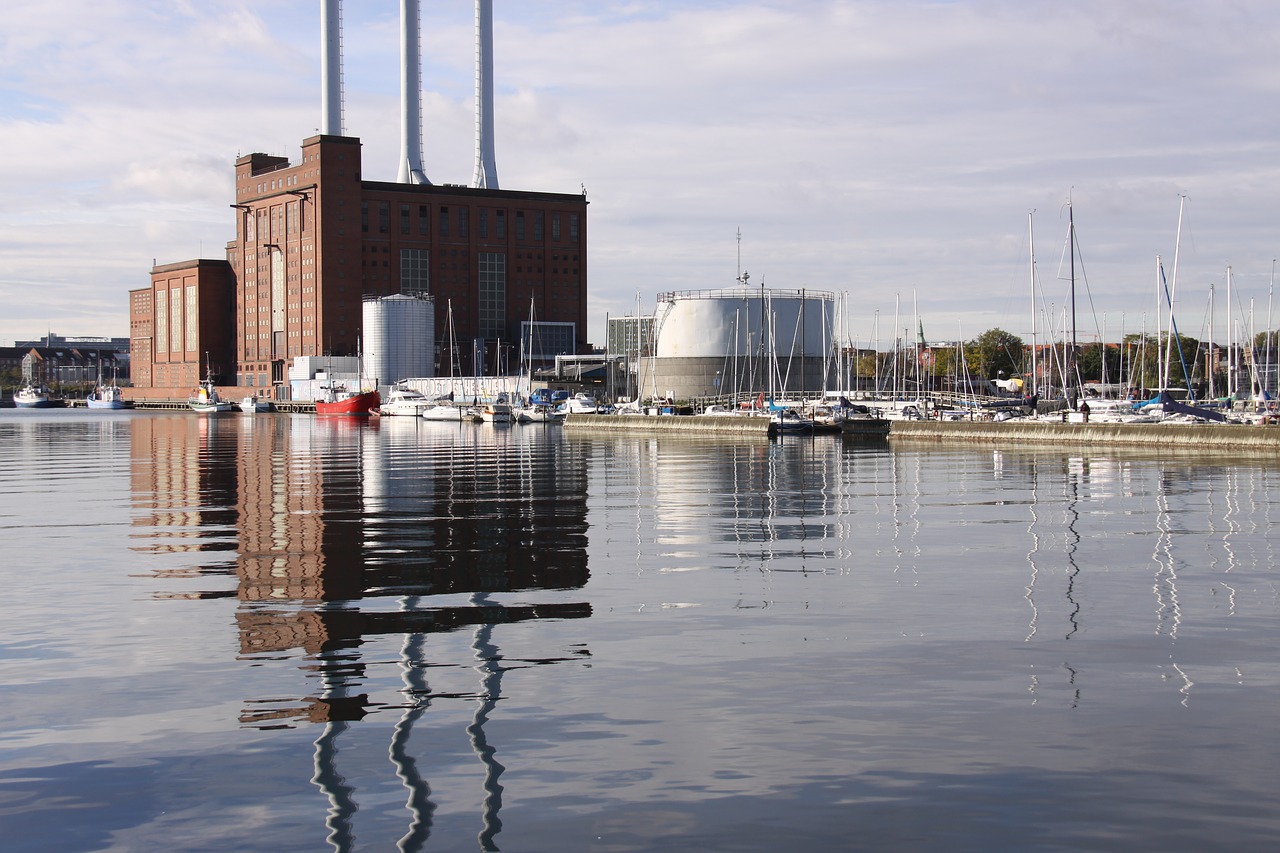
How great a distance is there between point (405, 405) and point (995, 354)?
295 ft

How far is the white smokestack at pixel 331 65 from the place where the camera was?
175 m

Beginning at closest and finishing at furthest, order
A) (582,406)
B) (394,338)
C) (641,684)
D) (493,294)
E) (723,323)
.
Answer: (641,684)
(582,406)
(723,323)
(394,338)
(493,294)

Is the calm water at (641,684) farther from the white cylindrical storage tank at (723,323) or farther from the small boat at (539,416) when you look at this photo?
the white cylindrical storage tank at (723,323)

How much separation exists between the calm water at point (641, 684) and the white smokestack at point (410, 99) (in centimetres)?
16316

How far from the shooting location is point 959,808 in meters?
8.71

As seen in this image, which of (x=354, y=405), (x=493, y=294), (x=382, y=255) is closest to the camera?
(x=354, y=405)

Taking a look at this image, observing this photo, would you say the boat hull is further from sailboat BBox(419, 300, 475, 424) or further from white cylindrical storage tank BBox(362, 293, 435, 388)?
white cylindrical storage tank BBox(362, 293, 435, 388)

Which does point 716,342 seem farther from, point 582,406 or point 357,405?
point 357,405

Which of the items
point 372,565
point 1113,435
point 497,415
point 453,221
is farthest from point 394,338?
Answer: point 372,565

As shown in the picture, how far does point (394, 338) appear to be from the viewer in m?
177

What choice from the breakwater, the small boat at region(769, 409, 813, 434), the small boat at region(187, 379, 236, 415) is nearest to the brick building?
the small boat at region(187, 379, 236, 415)

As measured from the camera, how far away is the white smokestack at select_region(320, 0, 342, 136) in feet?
573

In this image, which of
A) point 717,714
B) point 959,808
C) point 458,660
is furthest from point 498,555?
point 959,808

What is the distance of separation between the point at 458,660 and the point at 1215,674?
7.40 m
